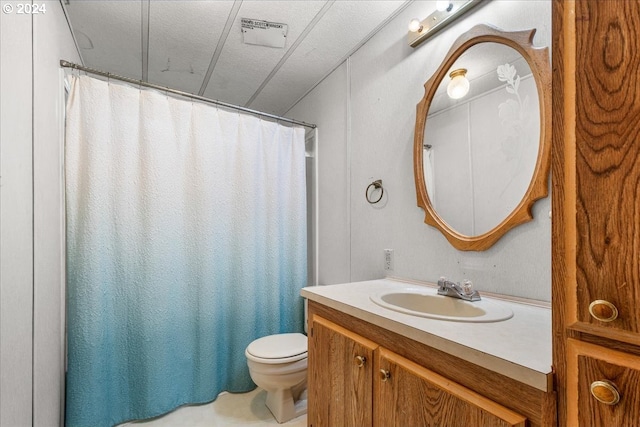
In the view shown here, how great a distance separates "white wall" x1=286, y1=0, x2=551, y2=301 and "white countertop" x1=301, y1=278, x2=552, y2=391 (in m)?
0.17

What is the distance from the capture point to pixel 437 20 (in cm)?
134

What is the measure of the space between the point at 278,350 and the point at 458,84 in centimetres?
166

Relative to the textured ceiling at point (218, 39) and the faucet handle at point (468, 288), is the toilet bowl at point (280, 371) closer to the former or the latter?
the faucet handle at point (468, 288)

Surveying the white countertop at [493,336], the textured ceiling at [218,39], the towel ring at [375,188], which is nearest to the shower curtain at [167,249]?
the textured ceiling at [218,39]

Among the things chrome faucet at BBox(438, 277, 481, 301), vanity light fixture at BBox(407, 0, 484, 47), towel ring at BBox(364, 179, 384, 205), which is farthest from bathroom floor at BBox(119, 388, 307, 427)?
vanity light fixture at BBox(407, 0, 484, 47)

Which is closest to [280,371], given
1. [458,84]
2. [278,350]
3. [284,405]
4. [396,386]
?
[278,350]

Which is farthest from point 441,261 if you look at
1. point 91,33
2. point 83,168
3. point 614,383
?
point 91,33

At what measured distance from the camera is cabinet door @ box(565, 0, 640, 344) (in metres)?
0.43

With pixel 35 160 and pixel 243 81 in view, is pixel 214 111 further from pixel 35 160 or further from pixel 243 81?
pixel 35 160

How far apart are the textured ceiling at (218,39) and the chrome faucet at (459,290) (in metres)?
1.46

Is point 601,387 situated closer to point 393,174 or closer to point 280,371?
point 393,174

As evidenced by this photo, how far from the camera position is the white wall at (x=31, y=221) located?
882mm

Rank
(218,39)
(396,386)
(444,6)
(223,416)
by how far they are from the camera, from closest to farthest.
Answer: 1. (396,386)
2. (444,6)
3. (223,416)
4. (218,39)

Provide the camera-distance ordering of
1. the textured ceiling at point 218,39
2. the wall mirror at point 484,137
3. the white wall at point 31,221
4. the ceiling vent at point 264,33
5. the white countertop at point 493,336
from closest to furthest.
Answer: the white countertop at point 493,336 → the white wall at point 31,221 → the wall mirror at point 484,137 → the textured ceiling at point 218,39 → the ceiling vent at point 264,33
